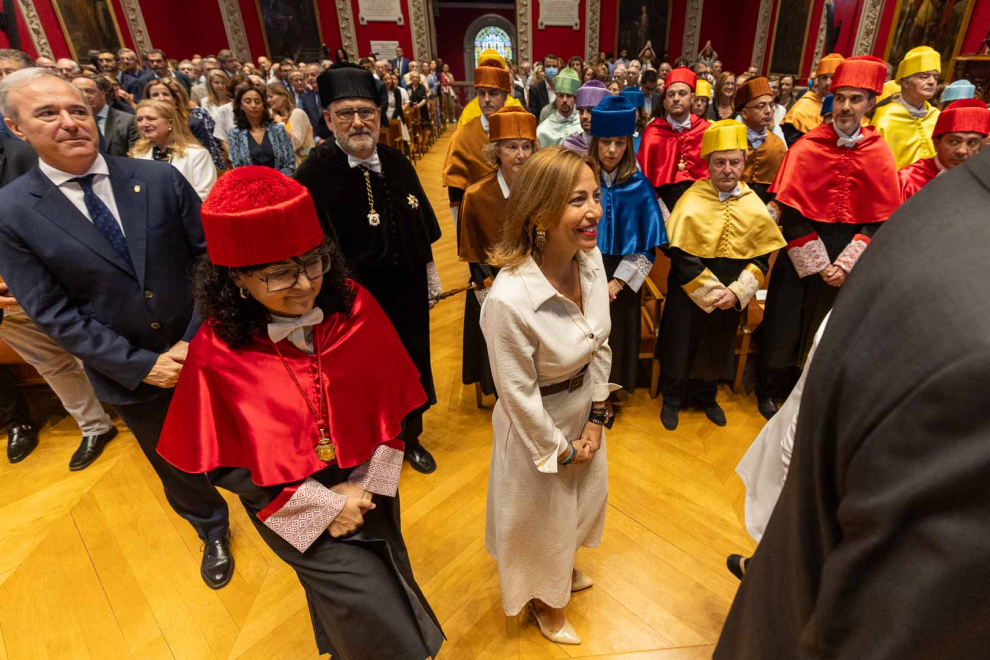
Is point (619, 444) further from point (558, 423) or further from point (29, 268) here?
point (29, 268)

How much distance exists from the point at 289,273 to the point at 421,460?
1.94m

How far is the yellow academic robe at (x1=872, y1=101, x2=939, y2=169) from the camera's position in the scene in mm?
4020

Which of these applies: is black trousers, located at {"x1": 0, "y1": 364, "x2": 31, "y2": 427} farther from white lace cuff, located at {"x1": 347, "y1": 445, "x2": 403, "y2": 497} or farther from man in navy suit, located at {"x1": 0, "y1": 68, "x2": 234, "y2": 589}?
white lace cuff, located at {"x1": 347, "y1": 445, "x2": 403, "y2": 497}

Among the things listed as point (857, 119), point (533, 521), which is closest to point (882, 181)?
point (857, 119)

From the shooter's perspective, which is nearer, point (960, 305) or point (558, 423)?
point (960, 305)

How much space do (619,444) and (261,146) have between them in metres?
4.32

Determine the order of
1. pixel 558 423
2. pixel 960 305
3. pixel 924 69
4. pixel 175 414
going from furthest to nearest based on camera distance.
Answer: pixel 924 69 < pixel 558 423 < pixel 175 414 < pixel 960 305

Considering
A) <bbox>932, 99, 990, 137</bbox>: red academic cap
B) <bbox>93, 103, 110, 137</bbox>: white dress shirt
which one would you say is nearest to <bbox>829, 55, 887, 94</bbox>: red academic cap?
<bbox>932, 99, 990, 137</bbox>: red academic cap

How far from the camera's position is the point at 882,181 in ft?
9.55

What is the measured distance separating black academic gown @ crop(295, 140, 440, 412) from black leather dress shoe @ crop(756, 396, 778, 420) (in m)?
2.38

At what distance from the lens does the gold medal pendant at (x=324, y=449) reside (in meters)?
1.49

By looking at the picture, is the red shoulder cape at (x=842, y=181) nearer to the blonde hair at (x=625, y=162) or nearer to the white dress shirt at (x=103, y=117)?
the blonde hair at (x=625, y=162)

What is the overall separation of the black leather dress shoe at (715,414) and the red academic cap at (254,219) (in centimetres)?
298

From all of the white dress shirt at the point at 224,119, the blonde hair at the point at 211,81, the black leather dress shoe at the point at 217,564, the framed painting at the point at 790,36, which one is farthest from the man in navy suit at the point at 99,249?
the framed painting at the point at 790,36
